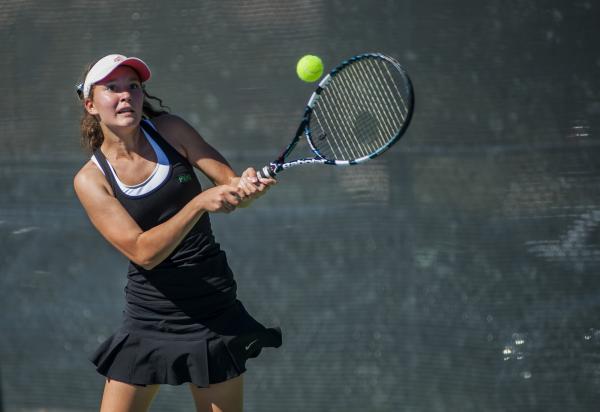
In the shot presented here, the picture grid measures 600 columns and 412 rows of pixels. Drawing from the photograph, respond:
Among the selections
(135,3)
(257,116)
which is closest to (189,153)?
(257,116)

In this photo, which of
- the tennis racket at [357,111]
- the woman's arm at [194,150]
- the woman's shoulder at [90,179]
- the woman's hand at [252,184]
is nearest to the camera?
the woman's hand at [252,184]

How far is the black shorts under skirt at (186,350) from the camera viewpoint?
8.25ft

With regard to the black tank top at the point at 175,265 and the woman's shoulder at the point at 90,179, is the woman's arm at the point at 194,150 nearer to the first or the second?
the black tank top at the point at 175,265

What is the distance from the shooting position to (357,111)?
9.07 ft

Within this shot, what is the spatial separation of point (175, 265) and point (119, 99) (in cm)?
46

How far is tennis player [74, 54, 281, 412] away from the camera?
8.15 feet

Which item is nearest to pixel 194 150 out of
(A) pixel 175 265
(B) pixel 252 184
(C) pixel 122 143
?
(C) pixel 122 143

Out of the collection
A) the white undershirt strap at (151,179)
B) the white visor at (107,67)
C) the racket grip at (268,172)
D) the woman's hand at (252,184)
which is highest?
the white visor at (107,67)

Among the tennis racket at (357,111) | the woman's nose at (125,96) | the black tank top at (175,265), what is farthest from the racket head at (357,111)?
the woman's nose at (125,96)

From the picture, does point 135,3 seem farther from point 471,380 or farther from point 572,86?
point 471,380

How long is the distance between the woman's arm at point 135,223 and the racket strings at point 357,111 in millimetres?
557

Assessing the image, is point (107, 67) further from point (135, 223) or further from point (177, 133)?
point (135, 223)

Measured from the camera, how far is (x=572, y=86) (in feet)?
10.0

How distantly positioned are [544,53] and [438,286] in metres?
0.83
